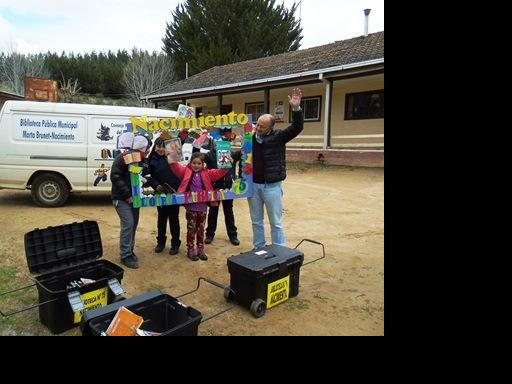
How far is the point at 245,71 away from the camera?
19703mm

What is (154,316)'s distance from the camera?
2.87 metres

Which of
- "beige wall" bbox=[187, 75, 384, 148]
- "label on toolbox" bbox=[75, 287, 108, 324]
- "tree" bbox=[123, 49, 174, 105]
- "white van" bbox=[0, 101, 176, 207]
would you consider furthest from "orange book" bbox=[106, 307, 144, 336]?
"tree" bbox=[123, 49, 174, 105]

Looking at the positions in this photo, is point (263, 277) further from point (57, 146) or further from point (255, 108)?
point (255, 108)

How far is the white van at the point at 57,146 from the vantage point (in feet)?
23.5

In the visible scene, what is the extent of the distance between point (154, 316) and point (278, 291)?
1.24 m

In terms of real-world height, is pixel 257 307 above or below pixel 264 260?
below

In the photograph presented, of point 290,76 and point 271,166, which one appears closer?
point 271,166

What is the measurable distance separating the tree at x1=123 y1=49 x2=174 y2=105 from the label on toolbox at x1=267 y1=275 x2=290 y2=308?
3206 cm

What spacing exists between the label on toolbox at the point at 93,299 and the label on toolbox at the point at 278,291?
148 cm

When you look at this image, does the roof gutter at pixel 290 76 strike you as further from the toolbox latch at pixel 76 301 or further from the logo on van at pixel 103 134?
the toolbox latch at pixel 76 301

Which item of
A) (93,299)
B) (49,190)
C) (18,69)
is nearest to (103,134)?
(49,190)
